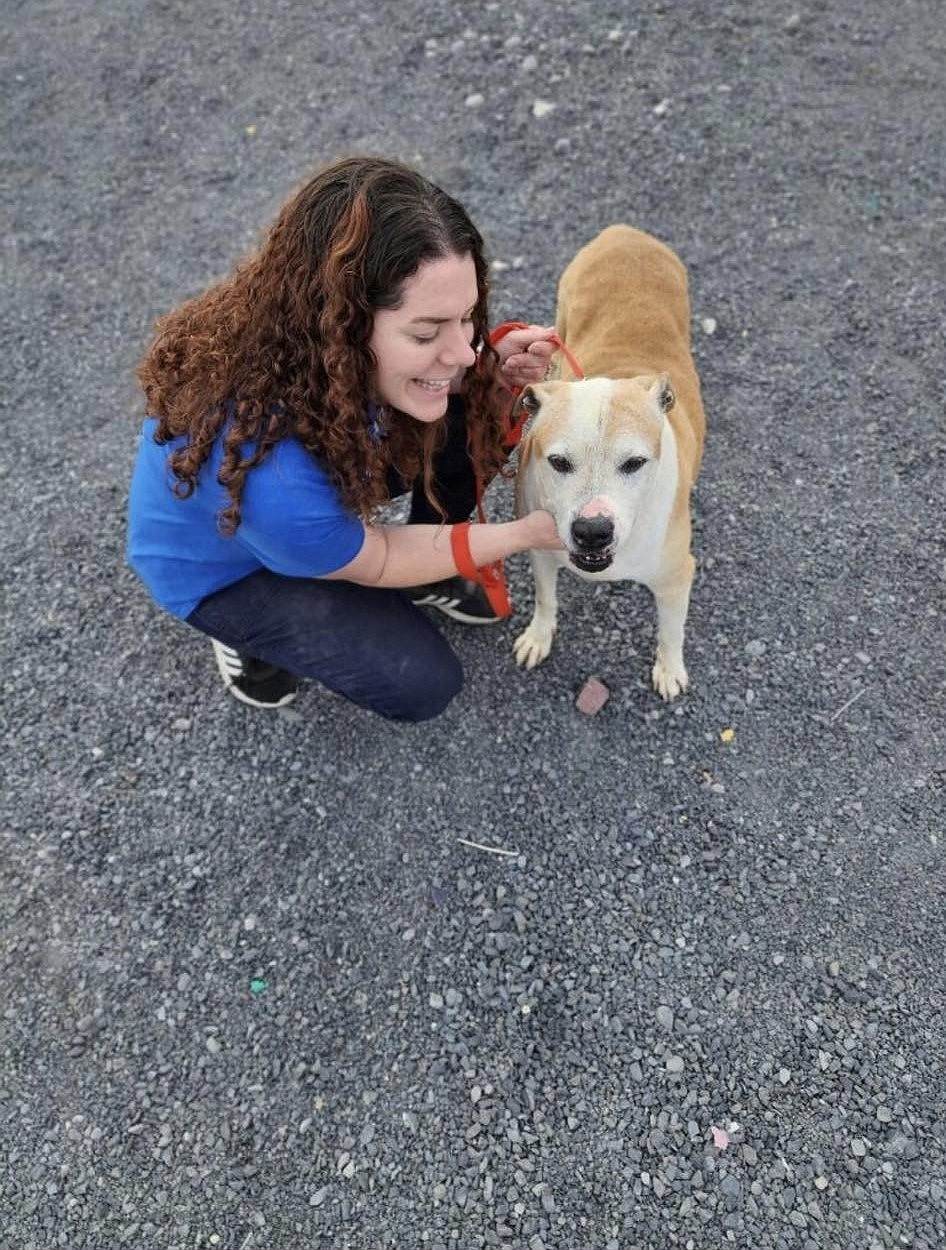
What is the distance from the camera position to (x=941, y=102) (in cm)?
510

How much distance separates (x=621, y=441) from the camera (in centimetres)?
245

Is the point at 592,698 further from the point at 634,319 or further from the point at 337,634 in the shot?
the point at 634,319

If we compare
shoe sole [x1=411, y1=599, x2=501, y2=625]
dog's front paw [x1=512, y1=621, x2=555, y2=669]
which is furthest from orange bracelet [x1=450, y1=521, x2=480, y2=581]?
shoe sole [x1=411, y1=599, x2=501, y2=625]

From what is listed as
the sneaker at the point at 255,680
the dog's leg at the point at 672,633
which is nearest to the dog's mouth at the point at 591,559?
the dog's leg at the point at 672,633

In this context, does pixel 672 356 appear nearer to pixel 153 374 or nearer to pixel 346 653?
pixel 346 653

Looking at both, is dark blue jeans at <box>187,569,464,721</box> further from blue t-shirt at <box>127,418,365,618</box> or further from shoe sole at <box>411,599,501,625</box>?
shoe sole at <box>411,599,501,625</box>

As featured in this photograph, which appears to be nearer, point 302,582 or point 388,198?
point 388,198

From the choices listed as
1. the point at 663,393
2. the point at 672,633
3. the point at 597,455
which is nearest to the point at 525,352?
the point at 663,393

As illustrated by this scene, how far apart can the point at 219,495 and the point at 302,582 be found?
0.45 meters

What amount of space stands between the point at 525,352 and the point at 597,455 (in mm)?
651

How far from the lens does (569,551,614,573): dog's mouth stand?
2.55 metres

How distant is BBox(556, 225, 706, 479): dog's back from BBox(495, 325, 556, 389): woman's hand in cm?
27

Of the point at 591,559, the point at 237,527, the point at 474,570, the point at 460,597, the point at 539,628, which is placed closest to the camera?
the point at 237,527

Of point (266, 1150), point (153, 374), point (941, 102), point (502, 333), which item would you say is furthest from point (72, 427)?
point (941, 102)
